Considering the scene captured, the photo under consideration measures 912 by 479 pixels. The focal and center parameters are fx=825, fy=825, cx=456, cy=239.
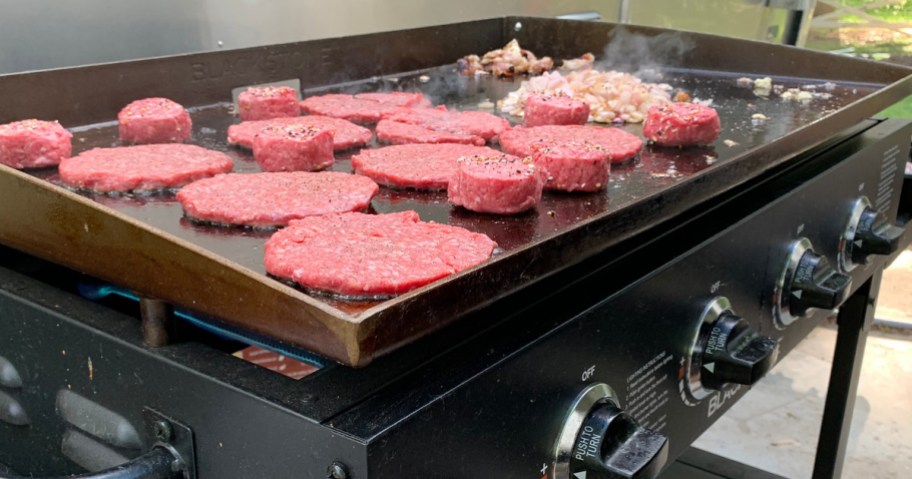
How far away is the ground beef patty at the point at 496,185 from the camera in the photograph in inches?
48.9

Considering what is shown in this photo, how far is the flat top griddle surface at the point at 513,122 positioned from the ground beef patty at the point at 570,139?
33 mm

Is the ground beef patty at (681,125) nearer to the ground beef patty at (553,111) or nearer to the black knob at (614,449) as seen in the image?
the ground beef patty at (553,111)

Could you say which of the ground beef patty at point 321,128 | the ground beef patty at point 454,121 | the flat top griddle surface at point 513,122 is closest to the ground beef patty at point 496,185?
the flat top griddle surface at point 513,122

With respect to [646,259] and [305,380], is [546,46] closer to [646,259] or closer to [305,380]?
[646,259]

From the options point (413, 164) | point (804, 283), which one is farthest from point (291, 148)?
point (804, 283)

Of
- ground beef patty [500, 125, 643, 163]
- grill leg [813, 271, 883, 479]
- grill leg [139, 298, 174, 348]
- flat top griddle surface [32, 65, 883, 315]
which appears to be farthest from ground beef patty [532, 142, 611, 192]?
grill leg [813, 271, 883, 479]

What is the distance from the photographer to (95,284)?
3.92ft

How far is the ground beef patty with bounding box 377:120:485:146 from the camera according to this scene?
1.74 meters

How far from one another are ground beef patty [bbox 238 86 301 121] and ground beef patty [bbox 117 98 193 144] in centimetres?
18

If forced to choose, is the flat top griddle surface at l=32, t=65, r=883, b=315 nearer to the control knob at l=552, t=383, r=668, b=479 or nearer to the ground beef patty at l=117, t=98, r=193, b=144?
the ground beef patty at l=117, t=98, r=193, b=144

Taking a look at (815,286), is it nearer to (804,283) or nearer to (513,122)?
(804,283)

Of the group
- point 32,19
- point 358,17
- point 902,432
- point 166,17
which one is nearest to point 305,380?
point 32,19

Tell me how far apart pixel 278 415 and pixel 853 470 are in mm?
2820

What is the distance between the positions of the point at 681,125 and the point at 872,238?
0.52 m
